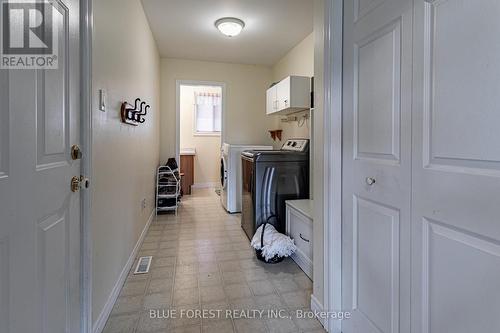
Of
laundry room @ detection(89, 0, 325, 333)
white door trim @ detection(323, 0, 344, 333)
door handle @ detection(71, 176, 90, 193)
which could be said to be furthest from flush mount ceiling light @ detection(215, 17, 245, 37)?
door handle @ detection(71, 176, 90, 193)

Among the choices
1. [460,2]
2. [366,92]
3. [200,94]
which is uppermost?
[200,94]

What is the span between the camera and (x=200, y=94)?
6.39 meters

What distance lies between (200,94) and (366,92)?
219 inches

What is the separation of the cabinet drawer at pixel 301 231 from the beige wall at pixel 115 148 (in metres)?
1.44

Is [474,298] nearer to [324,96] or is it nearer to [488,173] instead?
[488,173]

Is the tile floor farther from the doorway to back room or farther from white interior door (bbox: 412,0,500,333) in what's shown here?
the doorway to back room

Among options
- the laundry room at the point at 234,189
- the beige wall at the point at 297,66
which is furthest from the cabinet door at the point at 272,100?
the beige wall at the point at 297,66

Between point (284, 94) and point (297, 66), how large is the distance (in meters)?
0.73

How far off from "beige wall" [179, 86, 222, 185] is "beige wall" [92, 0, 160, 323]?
359 centimetres

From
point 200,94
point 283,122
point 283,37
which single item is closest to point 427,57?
point 283,37

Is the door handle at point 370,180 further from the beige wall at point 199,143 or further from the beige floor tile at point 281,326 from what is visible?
the beige wall at point 199,143

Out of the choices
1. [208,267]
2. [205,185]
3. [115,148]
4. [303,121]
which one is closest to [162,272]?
[208,267]

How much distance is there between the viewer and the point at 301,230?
231 cm

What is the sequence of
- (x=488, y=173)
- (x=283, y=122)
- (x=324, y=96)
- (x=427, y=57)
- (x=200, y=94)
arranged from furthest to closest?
(x=200, y=94) < (x=283, y=122) < (x=324, y=96) < (x=427, y=57) < (x=488, y=173)
